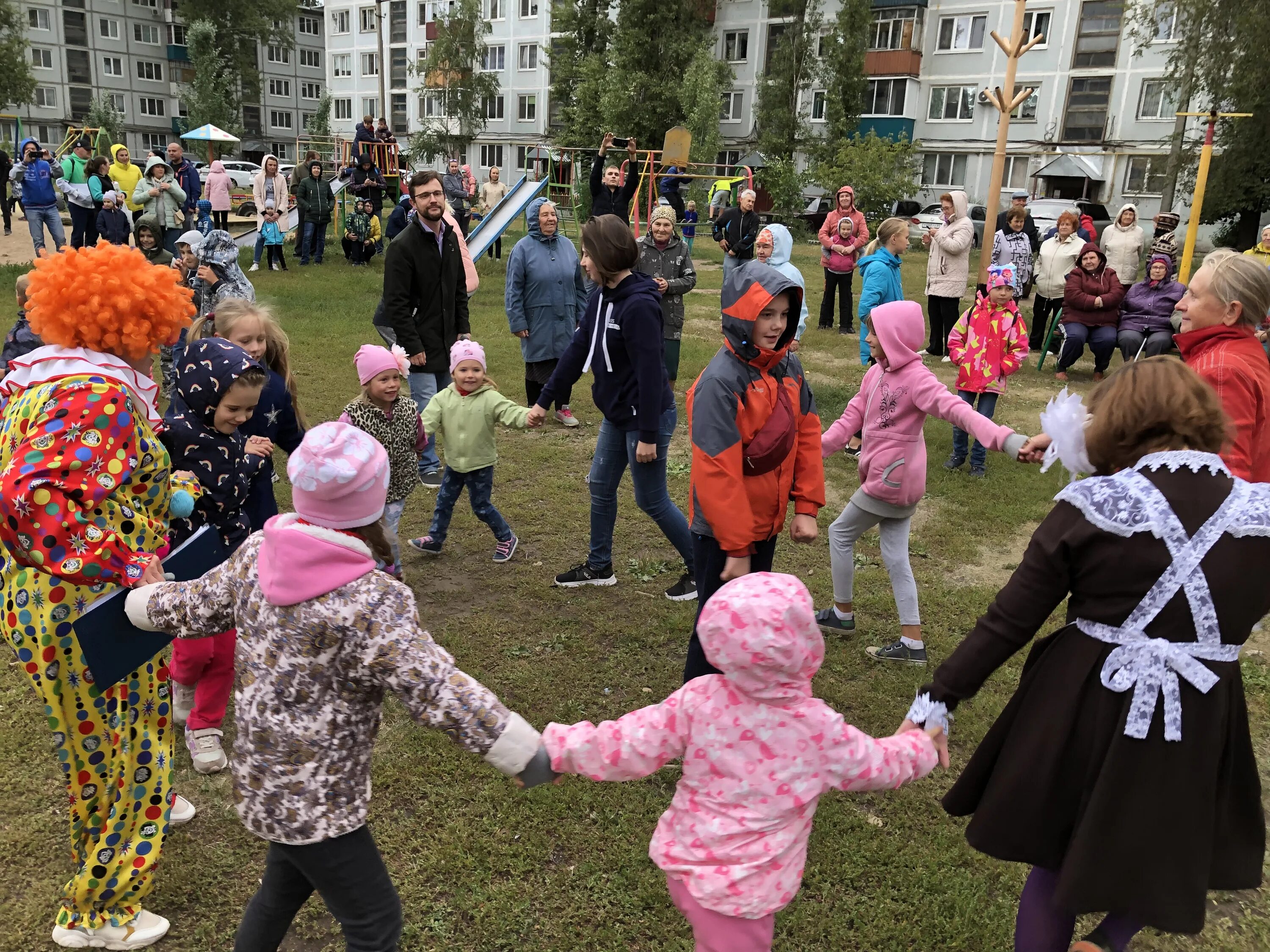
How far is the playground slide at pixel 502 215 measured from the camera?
17891 mm

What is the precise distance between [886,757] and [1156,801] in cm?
67

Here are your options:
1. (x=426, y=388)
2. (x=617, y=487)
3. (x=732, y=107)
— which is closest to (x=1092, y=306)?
(x=617, y=487)

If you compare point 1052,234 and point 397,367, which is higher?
point 1052,234

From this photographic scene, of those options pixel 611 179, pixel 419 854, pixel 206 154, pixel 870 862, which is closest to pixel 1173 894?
pixel 870 862

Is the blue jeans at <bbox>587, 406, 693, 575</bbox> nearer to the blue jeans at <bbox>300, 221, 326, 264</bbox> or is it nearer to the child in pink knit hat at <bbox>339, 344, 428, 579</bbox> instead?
the child in pink knit hat at <bbox>339, 344, 428, 579</bbox>

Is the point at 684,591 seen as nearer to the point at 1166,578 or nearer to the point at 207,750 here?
the point at 207,750

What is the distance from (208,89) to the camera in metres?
52.3

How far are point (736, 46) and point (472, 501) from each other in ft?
161

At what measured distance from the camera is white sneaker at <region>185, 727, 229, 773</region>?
379 cm

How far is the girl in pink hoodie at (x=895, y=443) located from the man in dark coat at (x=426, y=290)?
3.00 m

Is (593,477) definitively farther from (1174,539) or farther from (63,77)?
(63,77)

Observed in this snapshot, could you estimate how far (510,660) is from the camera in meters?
4.78

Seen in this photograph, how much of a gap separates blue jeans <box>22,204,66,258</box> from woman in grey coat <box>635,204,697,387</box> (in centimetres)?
1260

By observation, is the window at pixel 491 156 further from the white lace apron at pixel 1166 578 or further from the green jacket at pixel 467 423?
→ the white lace apron at pixel 1166 578
